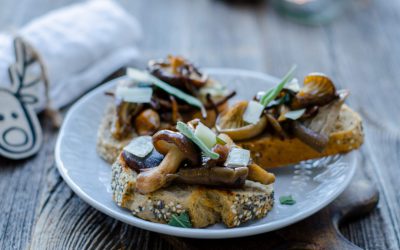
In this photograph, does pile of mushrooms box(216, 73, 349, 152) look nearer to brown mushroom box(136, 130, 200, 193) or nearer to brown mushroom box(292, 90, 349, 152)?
brown mushroom box(292, 90, 349, 152)

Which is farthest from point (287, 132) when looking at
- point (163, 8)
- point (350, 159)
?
point (163, 8)

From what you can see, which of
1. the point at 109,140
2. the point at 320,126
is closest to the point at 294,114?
the point at 320,126

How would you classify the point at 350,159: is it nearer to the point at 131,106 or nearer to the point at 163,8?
the point at 131,106

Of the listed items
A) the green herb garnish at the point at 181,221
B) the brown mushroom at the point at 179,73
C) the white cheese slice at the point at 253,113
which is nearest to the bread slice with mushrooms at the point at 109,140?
the brown mushroom at the point at 179,73

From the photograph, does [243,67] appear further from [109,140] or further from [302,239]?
[302,239]

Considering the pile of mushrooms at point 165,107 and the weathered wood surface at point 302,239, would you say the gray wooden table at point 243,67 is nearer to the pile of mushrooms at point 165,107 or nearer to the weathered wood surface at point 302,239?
the weathered wood surface at point 302,239
